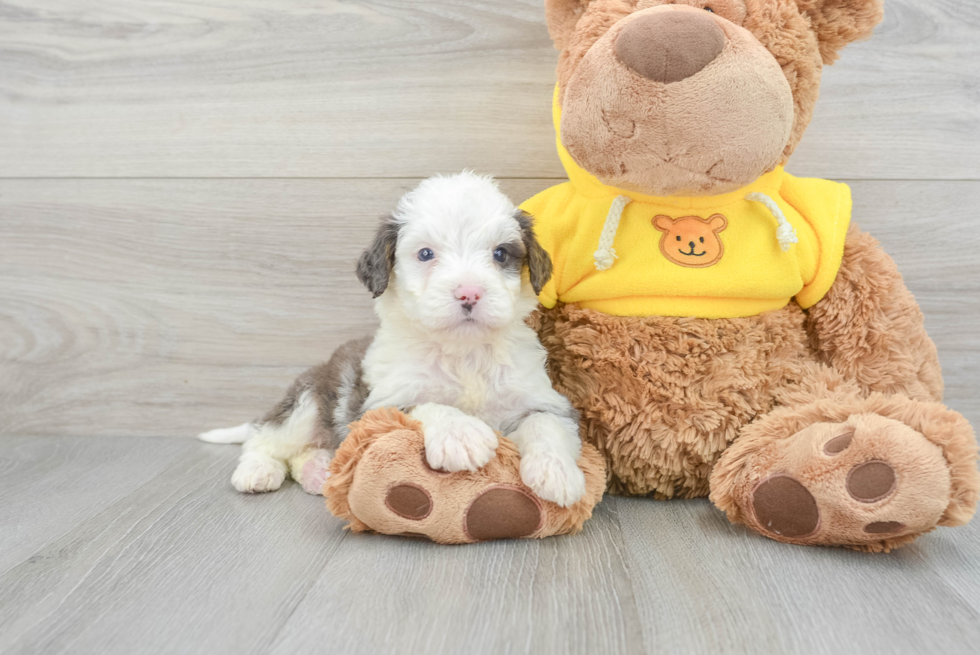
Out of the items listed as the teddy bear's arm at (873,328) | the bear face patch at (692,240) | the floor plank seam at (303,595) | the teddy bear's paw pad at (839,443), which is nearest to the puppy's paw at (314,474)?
the floor plank seam at (303,595)

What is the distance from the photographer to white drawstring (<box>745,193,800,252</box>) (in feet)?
5.05

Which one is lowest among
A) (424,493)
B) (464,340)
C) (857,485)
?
(424,493)

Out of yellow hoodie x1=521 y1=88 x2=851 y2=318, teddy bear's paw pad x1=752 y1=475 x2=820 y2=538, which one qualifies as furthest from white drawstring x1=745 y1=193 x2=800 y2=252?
teddy bear's paw pad x1=752 y1=475 x2=820 y2=538

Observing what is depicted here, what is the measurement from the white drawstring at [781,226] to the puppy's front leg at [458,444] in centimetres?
75

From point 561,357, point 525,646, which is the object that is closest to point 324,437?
Answer: point 561,357

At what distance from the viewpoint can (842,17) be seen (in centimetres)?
151

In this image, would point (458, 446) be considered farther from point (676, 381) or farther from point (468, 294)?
point (676, 381)

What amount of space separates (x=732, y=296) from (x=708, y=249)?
12 centimetres

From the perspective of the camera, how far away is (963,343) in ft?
6.80

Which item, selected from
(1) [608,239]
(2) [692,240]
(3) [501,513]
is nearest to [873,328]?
(2) [692,240]

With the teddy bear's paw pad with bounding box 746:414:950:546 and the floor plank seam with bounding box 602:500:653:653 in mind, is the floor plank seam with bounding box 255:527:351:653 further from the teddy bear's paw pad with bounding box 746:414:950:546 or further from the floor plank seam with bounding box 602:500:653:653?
the teddy bear's paw pad with bounding box 746:414:950:546

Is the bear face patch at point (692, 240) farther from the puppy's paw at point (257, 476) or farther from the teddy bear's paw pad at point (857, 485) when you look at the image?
the puppy's paw at point (257, 476)

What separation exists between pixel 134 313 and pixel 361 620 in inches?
59.8

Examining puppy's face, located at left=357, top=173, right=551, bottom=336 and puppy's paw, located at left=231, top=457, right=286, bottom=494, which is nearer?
puppy's face, located at left=357, top=173, right=551, bottom=336
